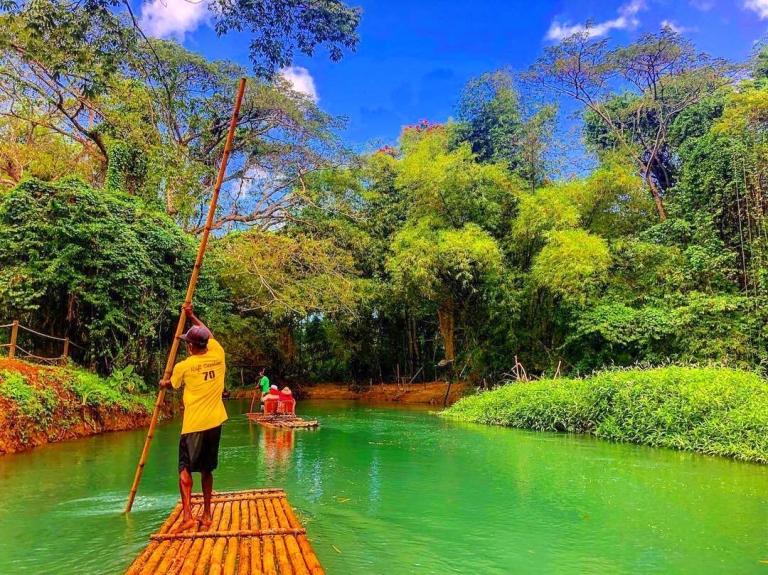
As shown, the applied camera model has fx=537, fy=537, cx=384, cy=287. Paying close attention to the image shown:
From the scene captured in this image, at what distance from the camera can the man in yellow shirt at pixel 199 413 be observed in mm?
3830

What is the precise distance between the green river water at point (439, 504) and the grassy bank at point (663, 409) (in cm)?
55

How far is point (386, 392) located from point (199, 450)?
1765 centimetres

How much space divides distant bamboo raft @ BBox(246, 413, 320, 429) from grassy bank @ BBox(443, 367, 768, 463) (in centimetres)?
431

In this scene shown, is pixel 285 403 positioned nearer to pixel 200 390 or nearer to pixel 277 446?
pixel 277 446

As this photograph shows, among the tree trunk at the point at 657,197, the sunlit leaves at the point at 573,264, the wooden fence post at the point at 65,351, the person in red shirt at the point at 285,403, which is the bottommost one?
the person in red shirt at the point at 285,403

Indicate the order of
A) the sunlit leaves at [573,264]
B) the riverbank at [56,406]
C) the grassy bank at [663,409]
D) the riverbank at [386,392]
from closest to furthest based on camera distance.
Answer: the riverbank at [56,406], the grassy bank at [663,409], the sunlit leaves at [573,264], the riverbank at [386,392]

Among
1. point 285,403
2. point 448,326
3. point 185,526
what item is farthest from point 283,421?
point 448,326

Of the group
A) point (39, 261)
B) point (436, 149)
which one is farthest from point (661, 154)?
point (39, 261)

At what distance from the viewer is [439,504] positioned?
5.22m

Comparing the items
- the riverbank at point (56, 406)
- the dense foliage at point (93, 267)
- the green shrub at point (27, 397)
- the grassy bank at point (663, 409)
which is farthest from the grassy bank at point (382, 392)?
the green shrub at point (27, 397)

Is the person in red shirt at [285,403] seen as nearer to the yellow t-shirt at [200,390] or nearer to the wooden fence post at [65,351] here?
the wooden fence post at [65,351]

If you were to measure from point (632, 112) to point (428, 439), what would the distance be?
15.2m

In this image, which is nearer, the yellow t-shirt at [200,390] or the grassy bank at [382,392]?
the yellow t-shirt at [200,390]

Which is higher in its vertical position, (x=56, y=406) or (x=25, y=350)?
(x=25, y=350)
